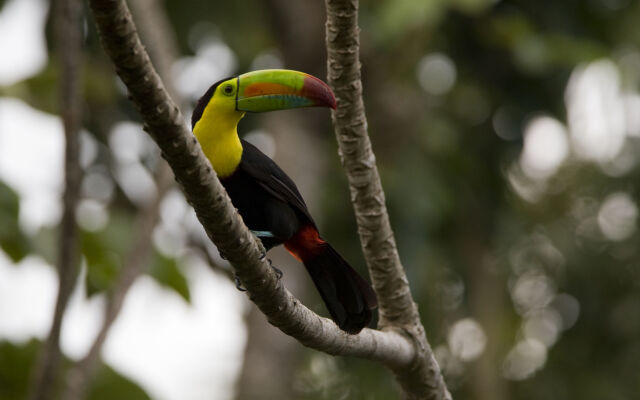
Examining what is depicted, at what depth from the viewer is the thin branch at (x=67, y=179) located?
3.73m

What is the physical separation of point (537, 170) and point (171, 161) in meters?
7.86

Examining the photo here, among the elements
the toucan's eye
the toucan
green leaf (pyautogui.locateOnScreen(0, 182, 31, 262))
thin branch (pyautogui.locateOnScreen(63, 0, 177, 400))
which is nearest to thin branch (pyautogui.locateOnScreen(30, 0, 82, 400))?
thin branch (pyautogui.locateOnScreen(63, 0, 177, 400))

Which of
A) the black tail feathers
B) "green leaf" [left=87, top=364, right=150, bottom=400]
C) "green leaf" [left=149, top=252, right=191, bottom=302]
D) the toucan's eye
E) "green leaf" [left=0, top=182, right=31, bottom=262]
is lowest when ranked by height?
Answer: "green leaf" [left=87, top=364, right=150, bottom=400]

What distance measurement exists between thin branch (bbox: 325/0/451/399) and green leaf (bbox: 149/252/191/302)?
80.3 inches

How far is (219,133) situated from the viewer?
2.79 m

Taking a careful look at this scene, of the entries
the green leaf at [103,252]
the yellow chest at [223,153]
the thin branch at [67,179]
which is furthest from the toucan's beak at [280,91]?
the green leaf at [103,252]

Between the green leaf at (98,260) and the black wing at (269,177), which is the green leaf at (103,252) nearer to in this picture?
the green leaf at (98,260)

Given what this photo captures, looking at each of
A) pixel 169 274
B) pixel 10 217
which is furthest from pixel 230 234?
pixel 169 274

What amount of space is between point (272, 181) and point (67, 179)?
1.08 meters

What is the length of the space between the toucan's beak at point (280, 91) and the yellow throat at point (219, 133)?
2.2 inches

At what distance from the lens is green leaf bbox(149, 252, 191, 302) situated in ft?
16.8

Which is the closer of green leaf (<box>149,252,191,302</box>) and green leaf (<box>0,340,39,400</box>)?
green leaf (<box>149,252,191,302</box>)

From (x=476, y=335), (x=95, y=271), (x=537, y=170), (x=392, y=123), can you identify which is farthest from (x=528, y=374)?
(x=95, y=271)

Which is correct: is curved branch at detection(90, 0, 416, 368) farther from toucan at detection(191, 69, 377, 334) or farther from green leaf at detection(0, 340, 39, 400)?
green leaf at detection(0, 340, 39, 400)
